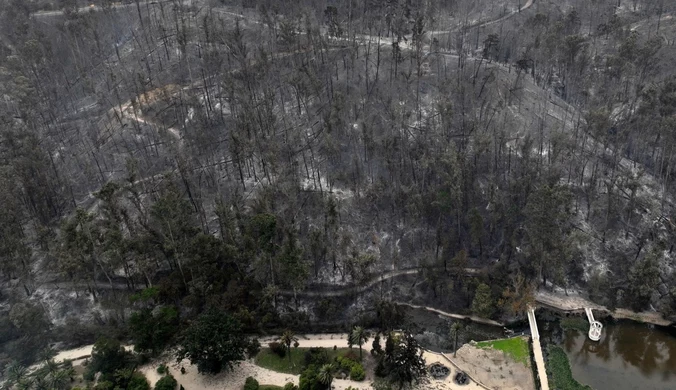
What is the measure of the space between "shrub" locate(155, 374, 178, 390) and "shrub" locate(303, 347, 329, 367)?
15135 mm

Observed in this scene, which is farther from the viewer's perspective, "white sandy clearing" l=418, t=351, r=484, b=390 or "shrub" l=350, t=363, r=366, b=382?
"shrub" l=350, t=363, r=366, b=382

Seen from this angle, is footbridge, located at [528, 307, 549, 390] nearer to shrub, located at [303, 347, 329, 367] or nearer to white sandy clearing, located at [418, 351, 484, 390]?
white sandy clearing, located at [418, 351, 484, 390]

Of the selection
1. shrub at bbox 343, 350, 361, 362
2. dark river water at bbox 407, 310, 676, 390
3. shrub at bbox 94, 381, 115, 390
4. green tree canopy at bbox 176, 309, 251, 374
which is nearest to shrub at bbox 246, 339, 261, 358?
green tree canopy at bbox 176, 309, 251, 374

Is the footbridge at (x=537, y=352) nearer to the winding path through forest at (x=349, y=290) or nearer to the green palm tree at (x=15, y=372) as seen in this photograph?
the winding path through forest at (x=349, y=290)

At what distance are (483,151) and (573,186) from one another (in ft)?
49.9

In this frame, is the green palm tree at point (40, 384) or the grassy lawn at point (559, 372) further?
the grassy lawn at point (559, 372)

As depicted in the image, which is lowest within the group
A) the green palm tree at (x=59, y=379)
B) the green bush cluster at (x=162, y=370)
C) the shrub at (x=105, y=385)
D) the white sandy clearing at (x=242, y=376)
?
the white sandy clearing at (x=242, y=376)

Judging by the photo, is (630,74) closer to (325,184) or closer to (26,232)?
(325,184)

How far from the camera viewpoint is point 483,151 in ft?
282

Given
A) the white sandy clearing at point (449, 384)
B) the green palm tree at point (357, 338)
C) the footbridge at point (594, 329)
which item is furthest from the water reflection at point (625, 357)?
the green palm tree at point (357, 338)

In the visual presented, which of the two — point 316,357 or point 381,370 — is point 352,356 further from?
point 316,357

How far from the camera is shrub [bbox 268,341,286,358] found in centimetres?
6256

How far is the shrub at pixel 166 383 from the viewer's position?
5735cm

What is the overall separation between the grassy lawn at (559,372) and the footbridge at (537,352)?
29.1 inches
